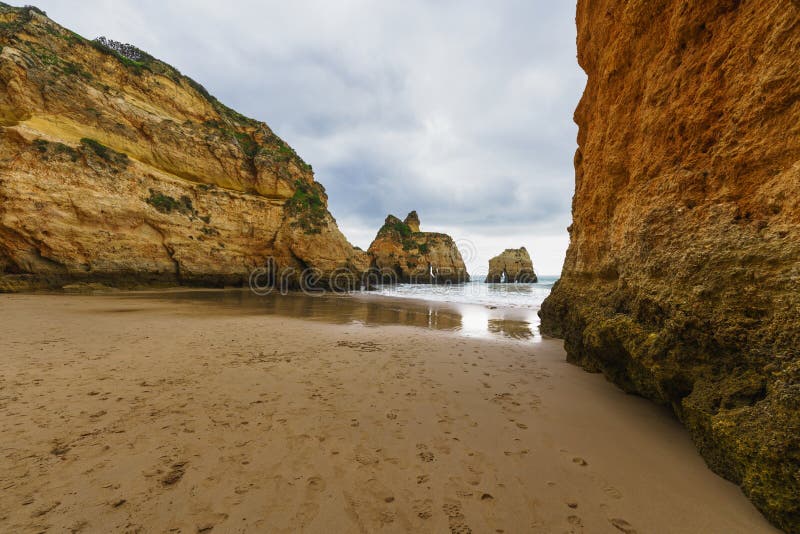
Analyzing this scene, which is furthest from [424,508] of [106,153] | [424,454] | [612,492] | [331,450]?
[106,153]

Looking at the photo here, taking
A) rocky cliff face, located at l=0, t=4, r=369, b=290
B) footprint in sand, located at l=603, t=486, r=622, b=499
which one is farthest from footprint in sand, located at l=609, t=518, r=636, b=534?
rocky cliff face, located at l=0, t=4, r=369, b=290

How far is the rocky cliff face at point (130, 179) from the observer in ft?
49.9

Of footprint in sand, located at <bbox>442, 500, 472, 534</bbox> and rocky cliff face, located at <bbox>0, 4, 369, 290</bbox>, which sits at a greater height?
rocky cliff face, located at <bbox>0, 4, 369, 290</bbox>

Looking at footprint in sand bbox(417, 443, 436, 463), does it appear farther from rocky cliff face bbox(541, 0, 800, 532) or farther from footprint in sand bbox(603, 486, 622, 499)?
rocky cliff face bbox(541, 0, 800, 532)

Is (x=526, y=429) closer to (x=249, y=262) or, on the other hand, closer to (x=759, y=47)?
(x=759, y=47)

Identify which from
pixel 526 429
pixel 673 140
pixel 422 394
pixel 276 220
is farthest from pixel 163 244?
pixel 673 140

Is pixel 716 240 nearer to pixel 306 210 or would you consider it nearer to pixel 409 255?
pixel 306 210

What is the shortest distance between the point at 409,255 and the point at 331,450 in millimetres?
57617

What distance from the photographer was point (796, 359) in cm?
217

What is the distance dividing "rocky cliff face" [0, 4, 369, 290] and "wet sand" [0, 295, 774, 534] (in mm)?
15738

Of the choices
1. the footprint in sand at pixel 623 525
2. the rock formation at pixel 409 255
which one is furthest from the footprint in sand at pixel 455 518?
the rock formation at pixel 409 255

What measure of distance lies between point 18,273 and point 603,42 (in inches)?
1086

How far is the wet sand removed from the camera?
6.61 feet

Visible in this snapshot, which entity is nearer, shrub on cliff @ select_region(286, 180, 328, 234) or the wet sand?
the wet sand
